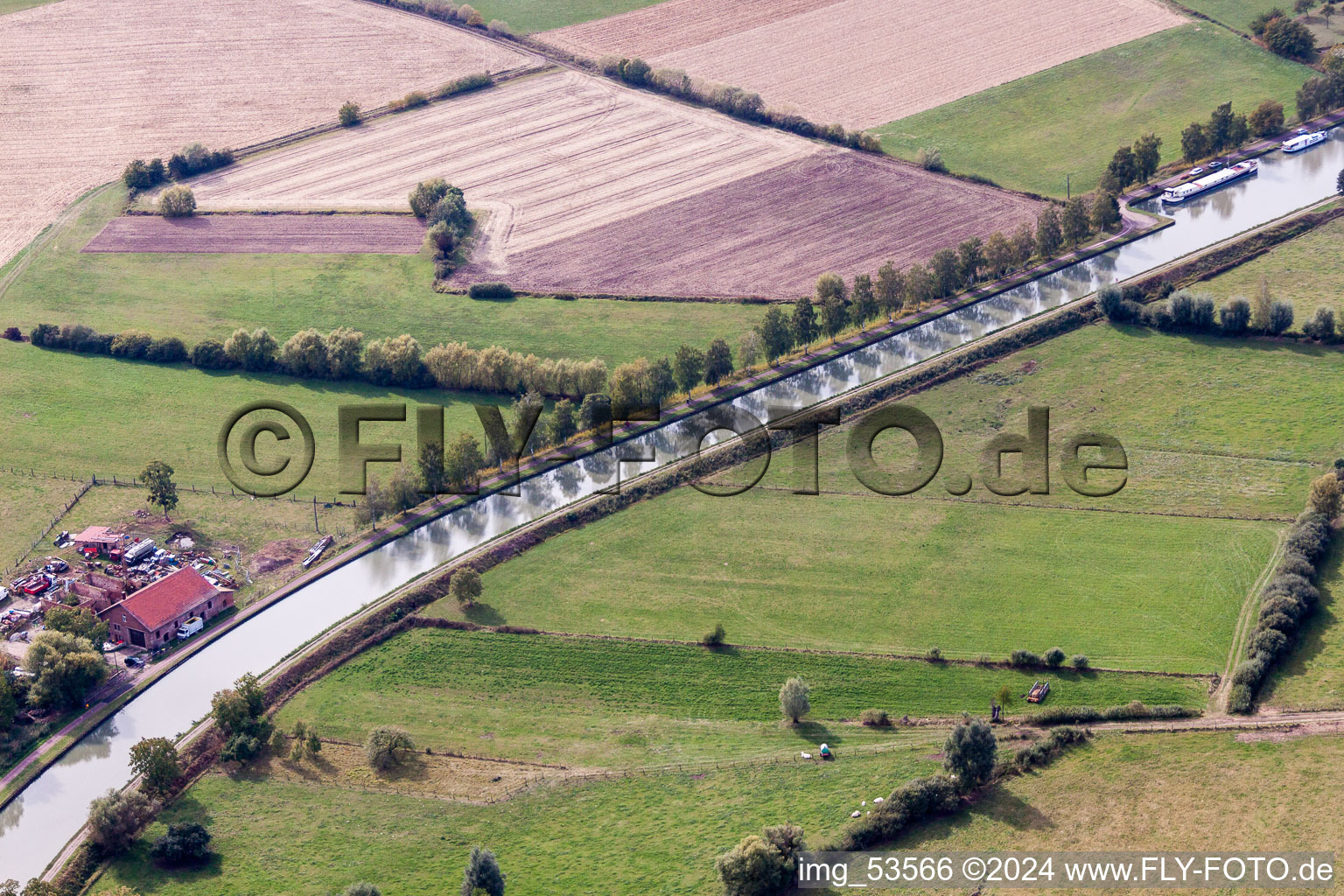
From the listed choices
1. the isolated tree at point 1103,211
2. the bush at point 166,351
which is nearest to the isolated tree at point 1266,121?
the isolated tree at point 1103,211

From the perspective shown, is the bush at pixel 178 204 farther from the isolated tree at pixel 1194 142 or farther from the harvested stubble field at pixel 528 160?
the isolated tree at pixel 1194 142

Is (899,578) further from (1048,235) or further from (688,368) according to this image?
(1048,235)

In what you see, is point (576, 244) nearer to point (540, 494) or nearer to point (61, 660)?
point (540, 494)

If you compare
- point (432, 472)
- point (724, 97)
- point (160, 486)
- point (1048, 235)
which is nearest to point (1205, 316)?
point (1048, 235)

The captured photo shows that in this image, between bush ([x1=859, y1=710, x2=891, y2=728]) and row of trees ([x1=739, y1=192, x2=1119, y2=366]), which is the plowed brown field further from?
bush ([x1=859, y1=710, x2=891, y2=728])

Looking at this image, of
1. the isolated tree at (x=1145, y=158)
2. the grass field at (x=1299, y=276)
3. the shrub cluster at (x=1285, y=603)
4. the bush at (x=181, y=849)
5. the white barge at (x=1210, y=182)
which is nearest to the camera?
the bush at (x=181, y=849)
